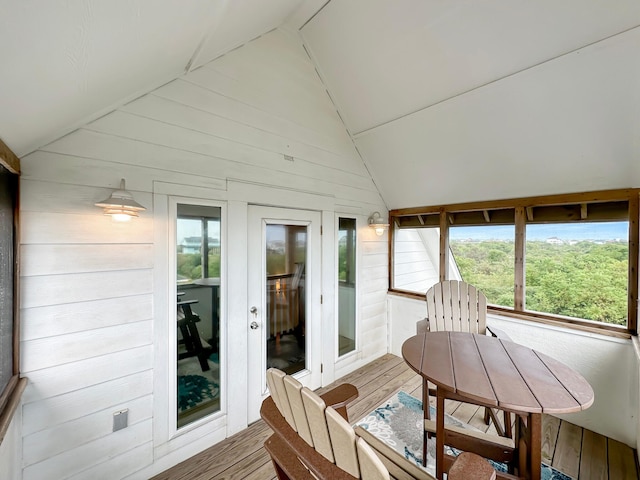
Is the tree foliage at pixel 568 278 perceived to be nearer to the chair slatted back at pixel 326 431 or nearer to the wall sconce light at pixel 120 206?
the chair slatted back at pixel 326 431

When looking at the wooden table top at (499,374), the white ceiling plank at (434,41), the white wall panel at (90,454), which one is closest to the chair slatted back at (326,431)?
the wooden table top at (499,374)

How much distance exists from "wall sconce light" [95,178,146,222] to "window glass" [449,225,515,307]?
134 inches

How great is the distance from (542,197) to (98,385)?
157 inches

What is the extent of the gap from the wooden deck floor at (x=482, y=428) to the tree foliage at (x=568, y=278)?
1031 mm

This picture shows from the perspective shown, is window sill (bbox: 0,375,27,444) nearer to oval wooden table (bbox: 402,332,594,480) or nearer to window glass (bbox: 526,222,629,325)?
oval wooden table (bbox: 402,332,594,480)

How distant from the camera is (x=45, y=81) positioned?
3.04ft

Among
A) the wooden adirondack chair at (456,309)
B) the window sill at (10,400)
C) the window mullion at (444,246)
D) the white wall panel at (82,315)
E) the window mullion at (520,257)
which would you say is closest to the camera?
the window sill at (10,400)

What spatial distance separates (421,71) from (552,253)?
2264 mm

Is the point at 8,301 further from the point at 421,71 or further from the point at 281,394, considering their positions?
the point at 421,71

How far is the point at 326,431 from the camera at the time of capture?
788mm

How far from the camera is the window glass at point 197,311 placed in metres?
2.01

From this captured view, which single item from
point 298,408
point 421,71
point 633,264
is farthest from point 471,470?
point 421,71

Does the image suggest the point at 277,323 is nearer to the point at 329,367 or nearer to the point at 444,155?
the point at 329,367

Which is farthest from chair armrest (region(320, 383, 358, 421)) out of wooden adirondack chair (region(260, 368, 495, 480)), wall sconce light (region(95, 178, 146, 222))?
wall sconce light (region(95, 178, 146, 222))
